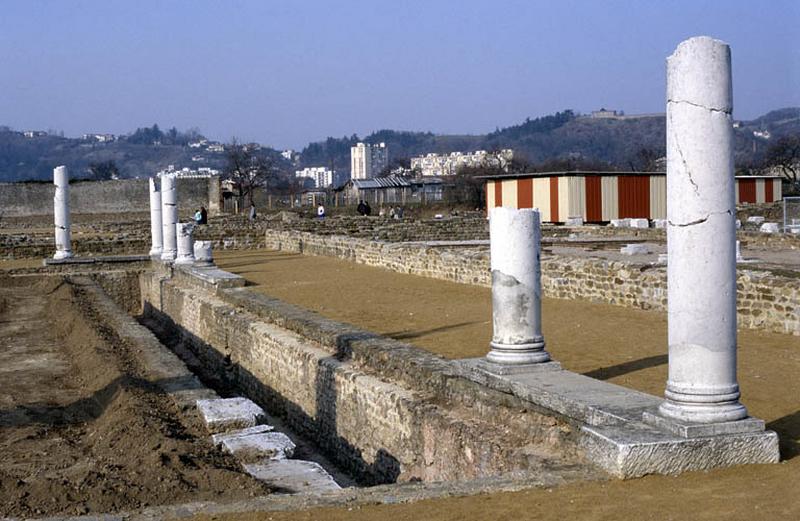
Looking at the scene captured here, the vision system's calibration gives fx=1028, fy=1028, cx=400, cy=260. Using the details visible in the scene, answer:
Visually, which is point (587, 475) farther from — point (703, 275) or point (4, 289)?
point (4, 289)

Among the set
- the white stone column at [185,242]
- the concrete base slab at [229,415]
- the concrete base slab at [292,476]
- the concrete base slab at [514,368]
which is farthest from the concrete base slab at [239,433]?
the white stone column at [185,242]

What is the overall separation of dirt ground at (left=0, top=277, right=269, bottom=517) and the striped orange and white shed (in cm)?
2713

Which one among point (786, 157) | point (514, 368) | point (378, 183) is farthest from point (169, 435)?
point (378, 183)

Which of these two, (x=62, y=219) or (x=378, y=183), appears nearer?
(x=62, y=219)

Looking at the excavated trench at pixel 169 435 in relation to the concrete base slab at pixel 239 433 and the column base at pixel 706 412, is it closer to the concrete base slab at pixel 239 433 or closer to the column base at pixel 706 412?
the concrete base slab at pixel 239 433

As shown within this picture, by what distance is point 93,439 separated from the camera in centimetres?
920

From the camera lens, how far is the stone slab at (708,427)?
5.91 metres

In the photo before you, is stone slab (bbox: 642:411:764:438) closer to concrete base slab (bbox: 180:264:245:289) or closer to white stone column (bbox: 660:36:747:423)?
white stone column (bbox: 660:36:747:423)

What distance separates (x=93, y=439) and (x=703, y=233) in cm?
575

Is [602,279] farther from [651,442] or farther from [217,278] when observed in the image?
[651,442]

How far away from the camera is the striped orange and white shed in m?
40.8

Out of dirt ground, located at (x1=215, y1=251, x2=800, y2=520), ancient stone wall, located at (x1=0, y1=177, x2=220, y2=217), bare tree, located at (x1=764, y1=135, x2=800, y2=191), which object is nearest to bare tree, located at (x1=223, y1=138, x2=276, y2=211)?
ancient stone wall, located at (x1=0, y1=177, x2=220, y2=217)

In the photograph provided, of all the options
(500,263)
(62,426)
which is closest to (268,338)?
(62,426)

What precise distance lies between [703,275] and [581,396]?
1.31 metres
